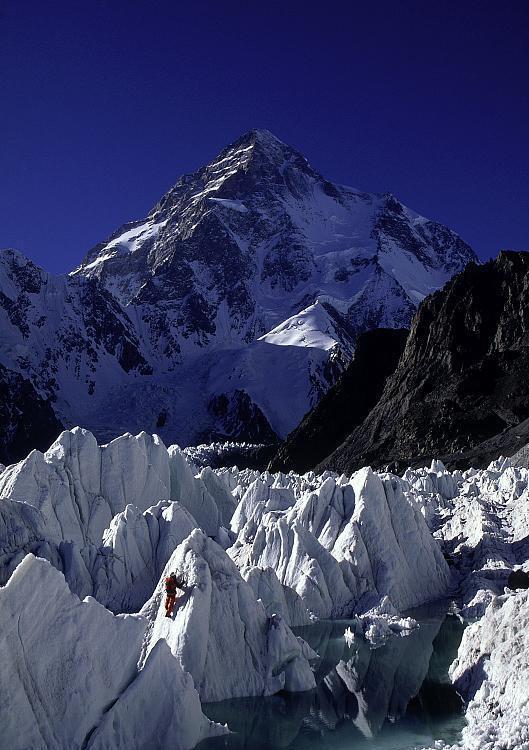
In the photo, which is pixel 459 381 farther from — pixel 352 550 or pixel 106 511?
pixel 352 550

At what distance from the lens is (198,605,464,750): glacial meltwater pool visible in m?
26.8

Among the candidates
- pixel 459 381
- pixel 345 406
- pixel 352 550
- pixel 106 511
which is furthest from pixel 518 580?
pixel 345 406

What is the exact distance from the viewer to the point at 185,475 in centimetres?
6781

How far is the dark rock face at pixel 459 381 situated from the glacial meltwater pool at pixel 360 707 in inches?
3136

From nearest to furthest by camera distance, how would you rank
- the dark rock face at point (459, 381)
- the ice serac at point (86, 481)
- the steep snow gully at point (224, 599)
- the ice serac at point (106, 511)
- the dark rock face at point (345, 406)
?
the steep snow gully at point (224, 599) → the ice serac at point (106, 511) → the ice serac at point (86, 481) → the dark rock face at point (459, 381) → the dark rock face at point (345, 406)

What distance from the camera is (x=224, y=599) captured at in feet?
99.1

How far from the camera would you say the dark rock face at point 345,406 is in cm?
16350

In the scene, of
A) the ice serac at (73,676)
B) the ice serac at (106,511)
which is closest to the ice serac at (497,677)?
the ice serac at (73,676)

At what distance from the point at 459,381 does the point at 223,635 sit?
112360 millimetres

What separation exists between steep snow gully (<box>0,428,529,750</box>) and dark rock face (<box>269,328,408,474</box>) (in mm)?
90439

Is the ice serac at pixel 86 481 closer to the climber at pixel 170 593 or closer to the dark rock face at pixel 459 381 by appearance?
the climber at pixel 170 593

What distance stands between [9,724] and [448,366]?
12872cm

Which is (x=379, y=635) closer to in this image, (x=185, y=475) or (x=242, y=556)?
(x=242, y=556)

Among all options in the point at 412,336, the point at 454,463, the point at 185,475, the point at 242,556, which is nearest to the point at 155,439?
the point at 185,475
